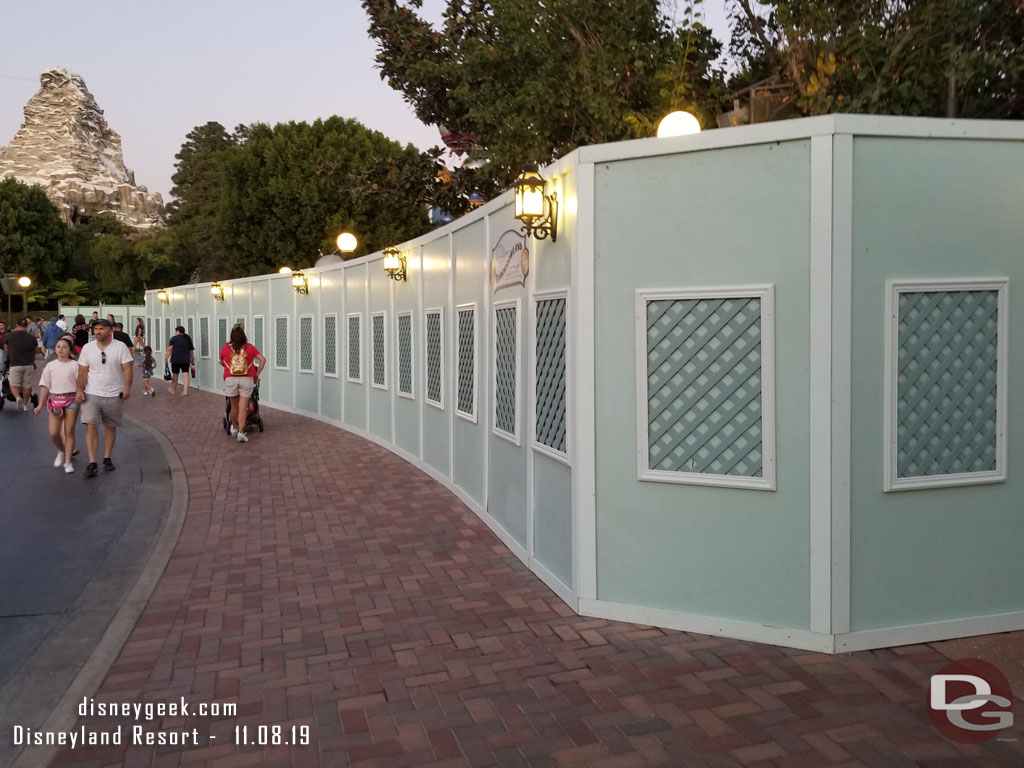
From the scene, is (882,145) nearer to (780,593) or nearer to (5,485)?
(780,593)

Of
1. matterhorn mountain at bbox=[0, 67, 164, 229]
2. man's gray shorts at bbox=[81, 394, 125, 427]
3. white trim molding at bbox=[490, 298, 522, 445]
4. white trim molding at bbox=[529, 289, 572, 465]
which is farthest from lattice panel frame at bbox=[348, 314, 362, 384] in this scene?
matterhorn mountain at bbox=[0, 67, 164, 229]

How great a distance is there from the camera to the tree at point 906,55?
9.11 metres

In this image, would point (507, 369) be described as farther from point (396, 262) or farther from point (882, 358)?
point (396, 262)

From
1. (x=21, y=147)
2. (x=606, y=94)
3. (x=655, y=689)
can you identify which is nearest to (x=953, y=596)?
(x=655, y=689)

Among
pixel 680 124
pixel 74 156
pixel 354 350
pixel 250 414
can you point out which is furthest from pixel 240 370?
pixel 74 156

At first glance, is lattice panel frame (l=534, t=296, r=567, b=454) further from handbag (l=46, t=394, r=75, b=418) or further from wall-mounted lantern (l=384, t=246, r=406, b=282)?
handbag (l=46, t=394, r=75, b=418)

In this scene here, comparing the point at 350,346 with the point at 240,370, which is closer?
the point at 240,370

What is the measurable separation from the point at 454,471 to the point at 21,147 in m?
131

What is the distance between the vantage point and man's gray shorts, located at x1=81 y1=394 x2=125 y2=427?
1016cm

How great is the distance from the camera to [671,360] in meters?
5.09

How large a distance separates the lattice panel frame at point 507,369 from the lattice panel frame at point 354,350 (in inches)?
269

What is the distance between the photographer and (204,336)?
24.3m

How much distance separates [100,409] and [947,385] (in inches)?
346

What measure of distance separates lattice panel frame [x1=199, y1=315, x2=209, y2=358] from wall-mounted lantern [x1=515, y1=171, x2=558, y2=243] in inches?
768
